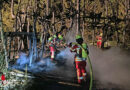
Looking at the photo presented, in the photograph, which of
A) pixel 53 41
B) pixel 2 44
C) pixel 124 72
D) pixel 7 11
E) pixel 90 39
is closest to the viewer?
pixel 2 44

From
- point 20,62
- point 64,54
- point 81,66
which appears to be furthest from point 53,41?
point 81,66

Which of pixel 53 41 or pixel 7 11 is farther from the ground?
pixel 7 11

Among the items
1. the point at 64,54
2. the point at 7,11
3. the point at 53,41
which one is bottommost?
the point at 64,54

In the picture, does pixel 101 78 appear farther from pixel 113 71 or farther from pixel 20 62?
pixel 20 62

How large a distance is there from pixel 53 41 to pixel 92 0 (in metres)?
15.9

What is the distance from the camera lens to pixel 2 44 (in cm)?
621

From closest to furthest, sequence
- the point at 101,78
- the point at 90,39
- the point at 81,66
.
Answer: the point at 81,66 < the point at 101,78 < the point at 90,39

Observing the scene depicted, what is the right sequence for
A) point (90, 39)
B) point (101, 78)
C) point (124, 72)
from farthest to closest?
point (90, 39) < point (124, 72) < point (101, 78)

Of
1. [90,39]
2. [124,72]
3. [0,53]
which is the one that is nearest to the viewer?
[0,53]

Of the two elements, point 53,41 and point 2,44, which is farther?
point 53,41

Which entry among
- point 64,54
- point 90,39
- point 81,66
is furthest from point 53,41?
point 90,39

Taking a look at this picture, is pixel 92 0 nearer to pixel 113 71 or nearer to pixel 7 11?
pixel 7 11

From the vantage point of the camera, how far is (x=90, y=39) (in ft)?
108

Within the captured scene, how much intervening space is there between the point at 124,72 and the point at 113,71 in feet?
1.86
